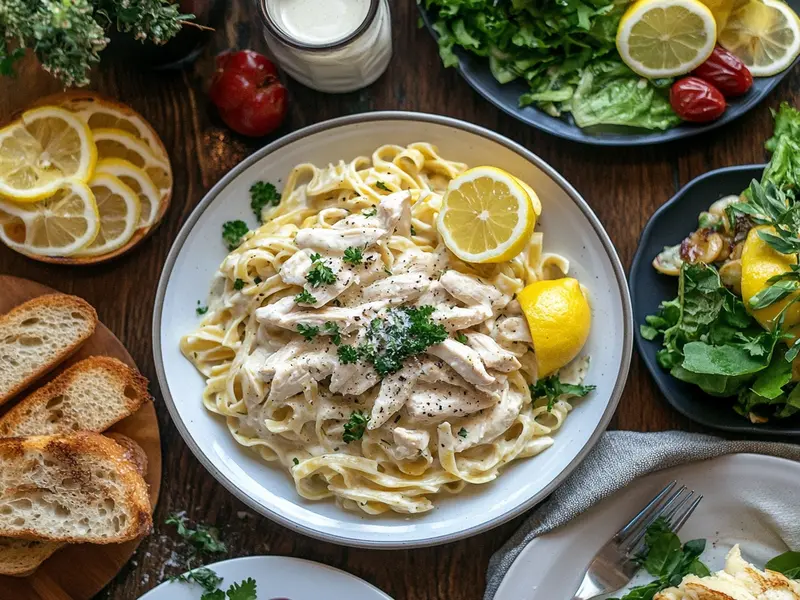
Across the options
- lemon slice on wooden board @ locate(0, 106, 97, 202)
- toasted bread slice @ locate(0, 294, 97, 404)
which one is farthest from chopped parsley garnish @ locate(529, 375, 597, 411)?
lemon slice on wooden board @ locate(0, 106, 97, 202)

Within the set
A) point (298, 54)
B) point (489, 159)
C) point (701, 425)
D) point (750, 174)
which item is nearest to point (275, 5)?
point (298, 54)

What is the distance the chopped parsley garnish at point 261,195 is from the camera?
10.4 ft

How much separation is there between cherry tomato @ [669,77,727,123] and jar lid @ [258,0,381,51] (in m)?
1.25

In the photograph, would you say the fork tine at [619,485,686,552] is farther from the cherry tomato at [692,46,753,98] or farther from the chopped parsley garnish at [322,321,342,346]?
the cherry tomato at [692,46,753,98]

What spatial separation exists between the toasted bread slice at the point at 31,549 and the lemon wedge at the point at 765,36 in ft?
9.68

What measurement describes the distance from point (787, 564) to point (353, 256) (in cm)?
208

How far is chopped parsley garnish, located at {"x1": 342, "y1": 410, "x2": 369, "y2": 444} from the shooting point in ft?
9.64

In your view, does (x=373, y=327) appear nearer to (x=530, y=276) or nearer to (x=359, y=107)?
(x=530, y=276)

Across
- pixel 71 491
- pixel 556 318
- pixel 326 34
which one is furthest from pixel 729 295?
pixel 71 491

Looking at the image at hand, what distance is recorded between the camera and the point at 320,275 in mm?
2910

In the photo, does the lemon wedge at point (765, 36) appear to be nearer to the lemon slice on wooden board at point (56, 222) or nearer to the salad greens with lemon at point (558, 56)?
the salad greens with lemon at point (558, 56)

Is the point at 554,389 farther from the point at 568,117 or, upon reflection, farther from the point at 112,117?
the point at 112,117

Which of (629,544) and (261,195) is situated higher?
(261,195)

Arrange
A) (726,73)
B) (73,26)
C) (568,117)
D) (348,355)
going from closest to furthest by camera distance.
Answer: (73,26), (348,355), (726,73), (568,117)
